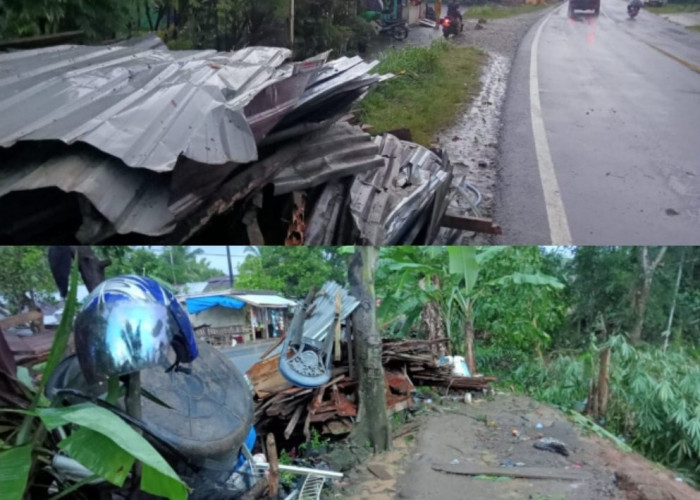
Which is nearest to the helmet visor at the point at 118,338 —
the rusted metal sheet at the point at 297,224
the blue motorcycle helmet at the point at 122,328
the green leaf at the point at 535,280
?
the blue motorcycle helmet at the point at 122,328

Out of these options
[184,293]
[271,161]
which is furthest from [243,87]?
[184,293]

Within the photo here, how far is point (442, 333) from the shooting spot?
16.0 feet

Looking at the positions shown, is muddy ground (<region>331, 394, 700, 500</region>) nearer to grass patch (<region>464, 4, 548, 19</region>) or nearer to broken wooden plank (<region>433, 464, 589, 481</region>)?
broken wooden plank (<region>433, 464, 589, 481</region>)

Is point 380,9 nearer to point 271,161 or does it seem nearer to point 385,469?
point 271,161

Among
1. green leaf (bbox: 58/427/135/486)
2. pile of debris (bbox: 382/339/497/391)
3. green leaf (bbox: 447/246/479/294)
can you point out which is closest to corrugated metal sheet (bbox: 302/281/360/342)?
green leaf (bbox: 447/246/479/294)

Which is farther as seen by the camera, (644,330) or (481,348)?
(481,348)

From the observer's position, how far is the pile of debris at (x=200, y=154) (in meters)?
1.77

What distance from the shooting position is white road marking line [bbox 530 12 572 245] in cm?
258

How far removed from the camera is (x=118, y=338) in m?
1.91

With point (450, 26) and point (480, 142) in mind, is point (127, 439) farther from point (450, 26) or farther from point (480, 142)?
point (480, 142)

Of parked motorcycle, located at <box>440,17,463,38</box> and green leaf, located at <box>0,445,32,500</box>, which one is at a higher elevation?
parked motorcycle, located at <box>440,17,463,38</box>

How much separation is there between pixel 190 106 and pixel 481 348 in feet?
10.4

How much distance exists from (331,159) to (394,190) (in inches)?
11.5

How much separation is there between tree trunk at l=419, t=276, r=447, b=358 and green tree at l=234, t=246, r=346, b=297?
5.82ft
